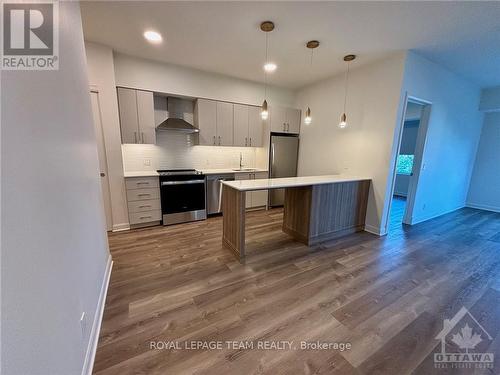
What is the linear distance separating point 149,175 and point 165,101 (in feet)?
5.01

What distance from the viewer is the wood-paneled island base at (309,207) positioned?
101 inches

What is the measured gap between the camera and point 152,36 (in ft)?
8.72

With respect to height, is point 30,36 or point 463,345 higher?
point 30,36

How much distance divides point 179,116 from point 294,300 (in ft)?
12.3

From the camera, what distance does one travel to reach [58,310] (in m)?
0.93

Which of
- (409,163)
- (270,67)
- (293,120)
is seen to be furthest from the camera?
(409,163)

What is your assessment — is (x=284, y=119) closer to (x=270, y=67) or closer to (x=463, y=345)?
(x=270, y=67)

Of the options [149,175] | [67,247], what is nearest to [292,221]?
[149,175]

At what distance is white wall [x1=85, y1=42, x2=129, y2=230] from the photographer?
9.47 feet

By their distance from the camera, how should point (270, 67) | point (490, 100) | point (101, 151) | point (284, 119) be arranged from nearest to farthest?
1. point (101, 151)
2. point (270, 67)
3. point (490, 100)
4. point (284, 119)

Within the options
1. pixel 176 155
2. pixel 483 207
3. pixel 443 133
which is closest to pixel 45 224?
pixel 176 155

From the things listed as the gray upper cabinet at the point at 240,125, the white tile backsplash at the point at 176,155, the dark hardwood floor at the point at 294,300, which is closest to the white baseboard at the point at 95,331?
the dark hardwood floor at the point at 294,300

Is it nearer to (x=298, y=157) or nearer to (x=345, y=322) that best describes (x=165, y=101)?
(x=298, y=157)

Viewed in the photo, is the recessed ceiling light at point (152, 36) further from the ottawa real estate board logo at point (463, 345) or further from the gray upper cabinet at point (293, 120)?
the ottawa real estate board logo at point (463, 345)
